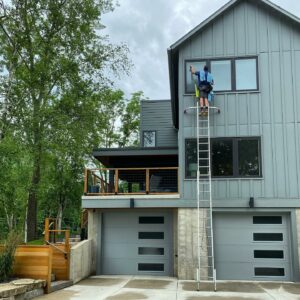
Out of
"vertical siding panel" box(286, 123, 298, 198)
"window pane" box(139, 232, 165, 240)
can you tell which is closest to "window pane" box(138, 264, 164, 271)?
"window pane" box(139, 232, 165, 240)

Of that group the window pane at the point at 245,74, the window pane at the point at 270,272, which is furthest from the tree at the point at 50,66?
the window pane at the point at 270,272

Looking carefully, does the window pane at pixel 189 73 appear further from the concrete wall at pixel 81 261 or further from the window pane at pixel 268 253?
the concrete wall at pixel 81 261

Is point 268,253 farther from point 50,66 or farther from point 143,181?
point 50,66

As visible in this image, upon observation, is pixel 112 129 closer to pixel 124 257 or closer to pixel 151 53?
pixel 151 53

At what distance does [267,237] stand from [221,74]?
5288 millimetres

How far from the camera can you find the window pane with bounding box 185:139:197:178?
510 inches

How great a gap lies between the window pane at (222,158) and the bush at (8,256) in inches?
240

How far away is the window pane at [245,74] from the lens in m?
13.2

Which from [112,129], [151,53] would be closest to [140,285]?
[151,53]

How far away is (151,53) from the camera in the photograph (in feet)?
75.2

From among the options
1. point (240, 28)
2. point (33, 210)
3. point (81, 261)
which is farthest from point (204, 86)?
point (33, 210)

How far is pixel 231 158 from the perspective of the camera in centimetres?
1281

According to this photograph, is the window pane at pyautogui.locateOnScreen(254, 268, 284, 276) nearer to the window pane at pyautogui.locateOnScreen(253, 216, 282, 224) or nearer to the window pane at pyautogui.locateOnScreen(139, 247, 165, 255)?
the window pane at pyautogui.locateOnScreen(253, 216, 282, 224)

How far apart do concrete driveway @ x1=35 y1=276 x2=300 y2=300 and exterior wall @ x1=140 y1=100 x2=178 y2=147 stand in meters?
8.16
